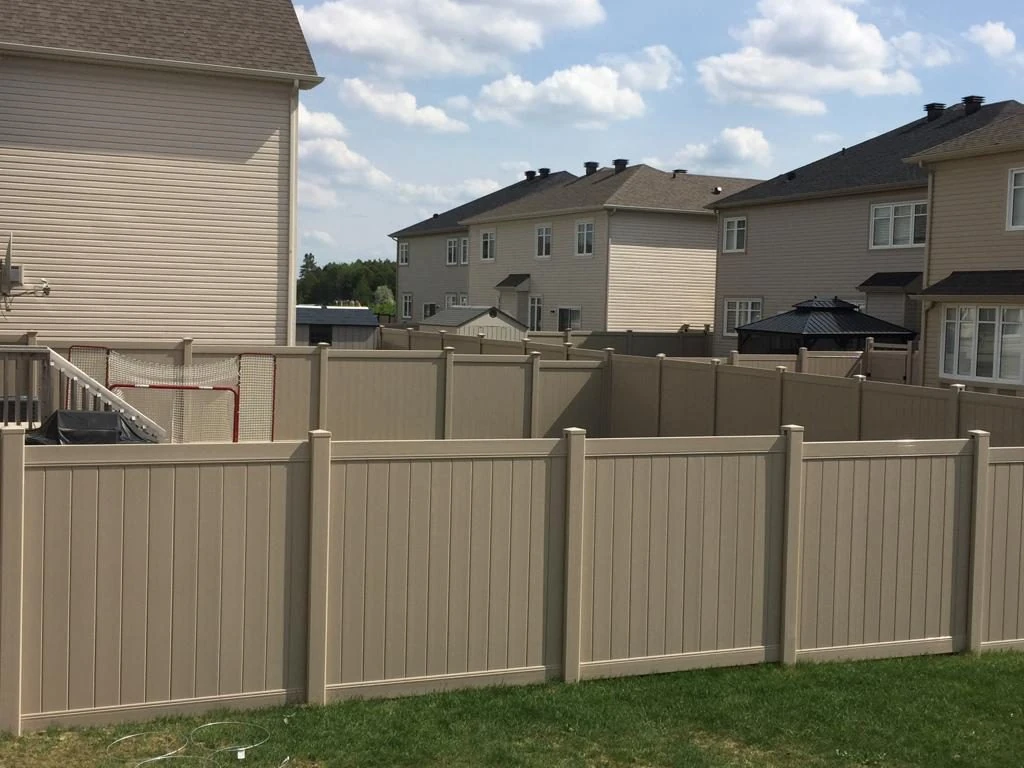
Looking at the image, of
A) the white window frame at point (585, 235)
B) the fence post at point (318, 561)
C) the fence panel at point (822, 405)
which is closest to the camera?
the fence post at point (318, 561)

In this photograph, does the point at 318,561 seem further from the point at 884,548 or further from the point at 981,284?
the point at 981,284

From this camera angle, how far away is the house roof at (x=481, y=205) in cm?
5394

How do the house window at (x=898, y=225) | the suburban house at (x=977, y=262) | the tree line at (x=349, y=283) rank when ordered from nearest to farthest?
1. the suburban house at (x=977, y=262)
2. the house window at (x=898, y=225)
3. the tree line at (x=349, y=283)

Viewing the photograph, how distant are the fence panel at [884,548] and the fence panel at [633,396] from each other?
37.8ft

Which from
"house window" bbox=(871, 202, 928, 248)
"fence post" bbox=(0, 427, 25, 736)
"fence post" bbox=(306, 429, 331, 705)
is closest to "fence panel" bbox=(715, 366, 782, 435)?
"fence post" bbox=(306, 429, 331, 705)

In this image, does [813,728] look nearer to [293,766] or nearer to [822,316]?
[293,766]

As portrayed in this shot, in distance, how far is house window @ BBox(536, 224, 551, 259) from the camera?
4679 cm

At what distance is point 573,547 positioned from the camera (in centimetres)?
671

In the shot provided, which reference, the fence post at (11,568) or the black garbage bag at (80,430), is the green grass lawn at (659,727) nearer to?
the fence post at (11,568)

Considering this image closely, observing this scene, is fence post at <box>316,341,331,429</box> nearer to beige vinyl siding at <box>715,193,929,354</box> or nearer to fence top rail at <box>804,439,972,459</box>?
fence top rail at <box>804,439,972,459</box>

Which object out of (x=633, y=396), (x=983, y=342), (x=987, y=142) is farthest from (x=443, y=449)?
(x=987, y=142)

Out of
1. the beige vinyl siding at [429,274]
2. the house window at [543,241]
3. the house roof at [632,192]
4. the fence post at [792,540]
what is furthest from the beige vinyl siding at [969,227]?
the beige vinyl siding at [429,274]

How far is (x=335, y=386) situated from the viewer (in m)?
19.0

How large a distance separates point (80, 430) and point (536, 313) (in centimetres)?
3642
